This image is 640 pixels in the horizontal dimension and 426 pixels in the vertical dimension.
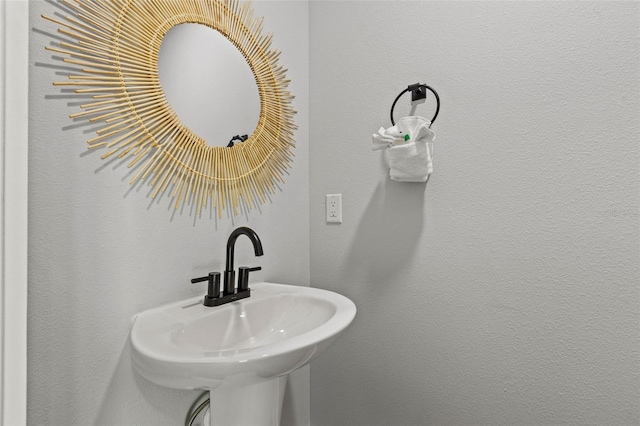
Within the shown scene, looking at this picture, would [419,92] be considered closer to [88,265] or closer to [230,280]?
[230,280]

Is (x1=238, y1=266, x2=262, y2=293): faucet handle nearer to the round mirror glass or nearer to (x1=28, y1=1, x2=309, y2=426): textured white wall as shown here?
(x1=28, y1=1, x2=309, y2=426): textured white wall

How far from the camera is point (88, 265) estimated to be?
0.75 metres

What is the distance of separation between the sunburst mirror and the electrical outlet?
25 centimetres

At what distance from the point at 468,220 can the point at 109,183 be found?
1.01 metres

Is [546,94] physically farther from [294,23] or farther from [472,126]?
[294,23]

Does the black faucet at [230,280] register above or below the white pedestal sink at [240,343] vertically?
above

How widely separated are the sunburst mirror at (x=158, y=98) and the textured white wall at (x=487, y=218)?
0.30 meters

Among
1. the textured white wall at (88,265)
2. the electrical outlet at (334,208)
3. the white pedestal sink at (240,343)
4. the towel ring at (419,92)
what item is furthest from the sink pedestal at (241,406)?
the towel ring at (419,92)

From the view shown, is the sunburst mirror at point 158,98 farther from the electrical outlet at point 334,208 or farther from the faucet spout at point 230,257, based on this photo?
the electrical outlet at point 334,208

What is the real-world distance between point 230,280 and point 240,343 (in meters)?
0.18

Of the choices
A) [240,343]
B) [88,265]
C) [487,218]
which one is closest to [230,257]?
[240,343]

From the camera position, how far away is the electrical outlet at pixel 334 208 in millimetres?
1323

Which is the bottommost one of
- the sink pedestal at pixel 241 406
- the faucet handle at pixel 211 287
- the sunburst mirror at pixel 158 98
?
the sink pedestal at pixel 241 406

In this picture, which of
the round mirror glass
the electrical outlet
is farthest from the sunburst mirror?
the electrical outlet
